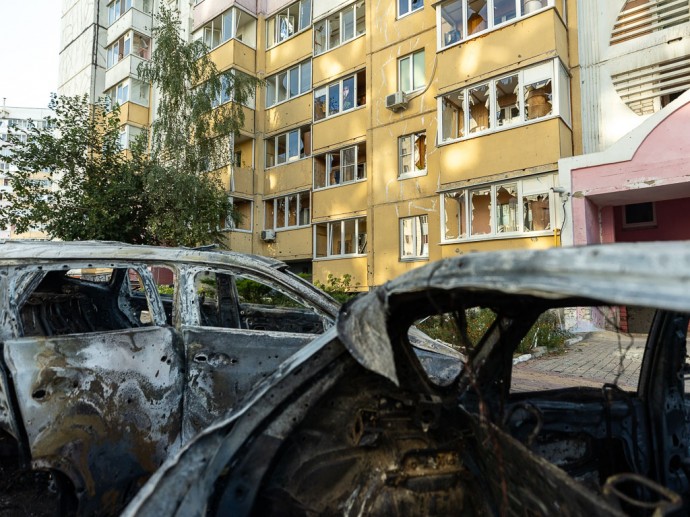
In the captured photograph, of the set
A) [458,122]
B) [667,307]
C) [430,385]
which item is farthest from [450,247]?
[667,307]

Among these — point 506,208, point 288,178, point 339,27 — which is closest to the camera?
point 506,208

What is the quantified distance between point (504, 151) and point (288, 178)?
10.3m

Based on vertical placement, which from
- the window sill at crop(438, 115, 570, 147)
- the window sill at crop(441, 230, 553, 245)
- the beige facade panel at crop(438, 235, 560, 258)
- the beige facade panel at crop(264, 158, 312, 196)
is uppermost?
the beige facade panel at crop(264, 158, 312, 196)

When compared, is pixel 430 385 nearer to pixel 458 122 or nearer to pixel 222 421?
pixel 222 421

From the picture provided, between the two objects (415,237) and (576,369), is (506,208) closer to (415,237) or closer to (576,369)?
(415,237)

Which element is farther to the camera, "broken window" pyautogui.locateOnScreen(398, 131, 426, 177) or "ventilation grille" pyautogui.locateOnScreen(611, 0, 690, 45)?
"broken window" pyautogui.locateOnScreen(398, 131, 426, 177)

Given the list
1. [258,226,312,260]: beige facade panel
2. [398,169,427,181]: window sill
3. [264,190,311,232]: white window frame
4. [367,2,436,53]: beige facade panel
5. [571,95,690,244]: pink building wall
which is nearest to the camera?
[571,95,690,244]: pink building wall

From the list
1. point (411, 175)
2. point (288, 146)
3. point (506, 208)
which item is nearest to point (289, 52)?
point (288, 146)

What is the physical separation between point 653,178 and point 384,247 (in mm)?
8107

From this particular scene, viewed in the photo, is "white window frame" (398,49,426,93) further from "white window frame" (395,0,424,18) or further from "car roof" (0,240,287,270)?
"car roof" (0,240,287,270)

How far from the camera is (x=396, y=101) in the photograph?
15.5 metres

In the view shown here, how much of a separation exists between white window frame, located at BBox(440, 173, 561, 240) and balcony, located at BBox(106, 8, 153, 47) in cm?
2178

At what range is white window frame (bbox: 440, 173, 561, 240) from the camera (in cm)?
1155

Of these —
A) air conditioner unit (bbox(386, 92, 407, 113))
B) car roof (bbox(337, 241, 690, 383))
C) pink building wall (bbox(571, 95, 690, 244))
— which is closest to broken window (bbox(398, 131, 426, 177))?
air conditioner unit (bbox(386, 92, 407, 113))
